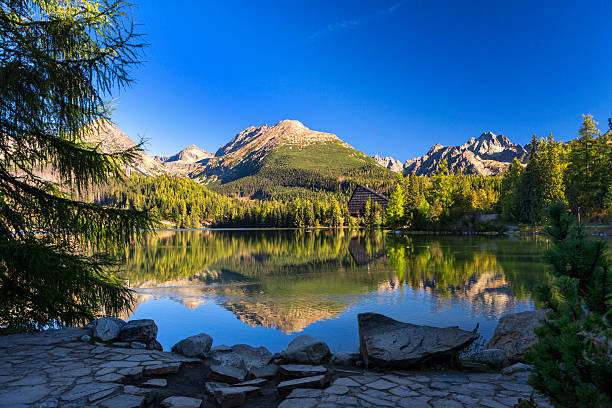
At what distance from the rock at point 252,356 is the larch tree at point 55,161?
2.78m

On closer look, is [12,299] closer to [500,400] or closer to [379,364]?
[379,364]

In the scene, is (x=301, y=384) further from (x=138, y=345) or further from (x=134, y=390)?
(x=138, y=345)

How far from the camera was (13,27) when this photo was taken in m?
5.59

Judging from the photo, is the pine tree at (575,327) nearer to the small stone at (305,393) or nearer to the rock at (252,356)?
the small stone at (305,393)

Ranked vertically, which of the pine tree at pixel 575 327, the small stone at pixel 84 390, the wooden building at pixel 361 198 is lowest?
the small stone at pixel 84 390

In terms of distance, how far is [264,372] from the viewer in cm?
555

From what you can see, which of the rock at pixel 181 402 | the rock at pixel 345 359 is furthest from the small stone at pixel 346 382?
the rock at pixel 181 402

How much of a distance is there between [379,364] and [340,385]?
105 cm

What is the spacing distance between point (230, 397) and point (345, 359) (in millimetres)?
2406

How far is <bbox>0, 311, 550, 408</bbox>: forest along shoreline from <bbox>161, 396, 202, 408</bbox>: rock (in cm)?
2

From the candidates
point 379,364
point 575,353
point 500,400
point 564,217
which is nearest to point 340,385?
point 379,364

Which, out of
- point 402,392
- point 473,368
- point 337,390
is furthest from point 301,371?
point 473,368

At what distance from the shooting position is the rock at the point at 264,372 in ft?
18.0

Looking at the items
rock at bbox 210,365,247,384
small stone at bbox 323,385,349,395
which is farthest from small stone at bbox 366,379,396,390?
rock at bbox 210,365,247,384
